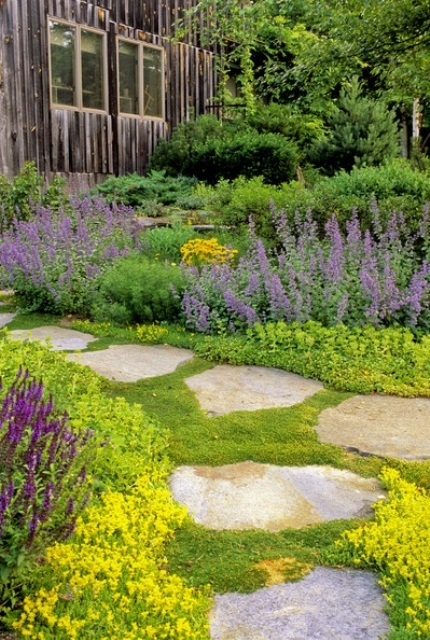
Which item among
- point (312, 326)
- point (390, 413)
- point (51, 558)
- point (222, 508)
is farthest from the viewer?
point (312, 326)

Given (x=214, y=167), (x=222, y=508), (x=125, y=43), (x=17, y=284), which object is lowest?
(x=222, y=508)

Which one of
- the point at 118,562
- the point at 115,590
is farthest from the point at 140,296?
the point at 115,590

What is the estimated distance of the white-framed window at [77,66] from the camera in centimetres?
1217

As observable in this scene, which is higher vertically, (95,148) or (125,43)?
(125,43)

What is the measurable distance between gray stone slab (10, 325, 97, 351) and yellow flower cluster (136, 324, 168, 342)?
0.38 metres

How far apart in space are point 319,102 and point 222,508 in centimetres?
643

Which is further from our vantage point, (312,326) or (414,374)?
(312,326)

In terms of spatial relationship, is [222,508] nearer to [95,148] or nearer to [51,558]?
[51,558]

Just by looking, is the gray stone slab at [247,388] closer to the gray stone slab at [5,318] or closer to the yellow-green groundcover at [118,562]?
the yellow-green groundcover at [118,562]

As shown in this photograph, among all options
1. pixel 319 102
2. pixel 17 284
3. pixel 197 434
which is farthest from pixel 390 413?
pixel 319 102

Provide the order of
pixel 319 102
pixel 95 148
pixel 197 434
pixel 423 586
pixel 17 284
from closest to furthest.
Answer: pixel 423 586 → pixel 197 434 → pixel 17 284 → pixel 319 102 → pixel 95 148

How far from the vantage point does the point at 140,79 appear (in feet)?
46.5

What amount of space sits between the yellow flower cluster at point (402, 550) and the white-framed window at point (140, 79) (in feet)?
40.4

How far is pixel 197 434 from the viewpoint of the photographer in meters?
3.62
